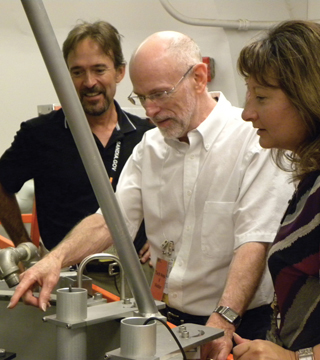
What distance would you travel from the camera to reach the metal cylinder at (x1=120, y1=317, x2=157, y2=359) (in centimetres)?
75

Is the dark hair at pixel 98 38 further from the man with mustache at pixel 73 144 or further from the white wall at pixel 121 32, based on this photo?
the white wall at pixel 121 32

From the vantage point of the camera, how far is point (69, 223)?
7.73 feet

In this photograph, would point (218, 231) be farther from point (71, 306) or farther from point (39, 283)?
point (71, 306)

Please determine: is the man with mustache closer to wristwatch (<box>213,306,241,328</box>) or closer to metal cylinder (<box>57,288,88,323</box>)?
wristwatch (<box>213,306,241,328</box>)

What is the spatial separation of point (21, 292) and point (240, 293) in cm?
56

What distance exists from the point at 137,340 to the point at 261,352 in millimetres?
305

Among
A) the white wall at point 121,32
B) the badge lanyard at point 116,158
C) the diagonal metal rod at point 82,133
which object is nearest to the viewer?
the diagonal metal rod at point 82,133

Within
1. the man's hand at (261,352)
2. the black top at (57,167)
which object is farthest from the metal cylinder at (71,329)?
the black top at (57,167)

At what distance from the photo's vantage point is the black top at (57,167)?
2.34 meters

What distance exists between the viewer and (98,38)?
2408mm

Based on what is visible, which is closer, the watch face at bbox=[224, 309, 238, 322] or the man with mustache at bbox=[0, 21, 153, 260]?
the watch face at bbox=[224, 309, 238, 322]

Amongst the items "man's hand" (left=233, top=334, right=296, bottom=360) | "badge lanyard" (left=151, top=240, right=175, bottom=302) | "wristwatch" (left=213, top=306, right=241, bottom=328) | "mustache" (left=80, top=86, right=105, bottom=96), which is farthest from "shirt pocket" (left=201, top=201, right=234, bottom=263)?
"mustache" (left=80, top=86, right=105, bottom=96)

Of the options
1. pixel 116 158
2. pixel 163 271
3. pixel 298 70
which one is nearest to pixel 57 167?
pixel 116 158

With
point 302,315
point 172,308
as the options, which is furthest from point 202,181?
point 302,315
